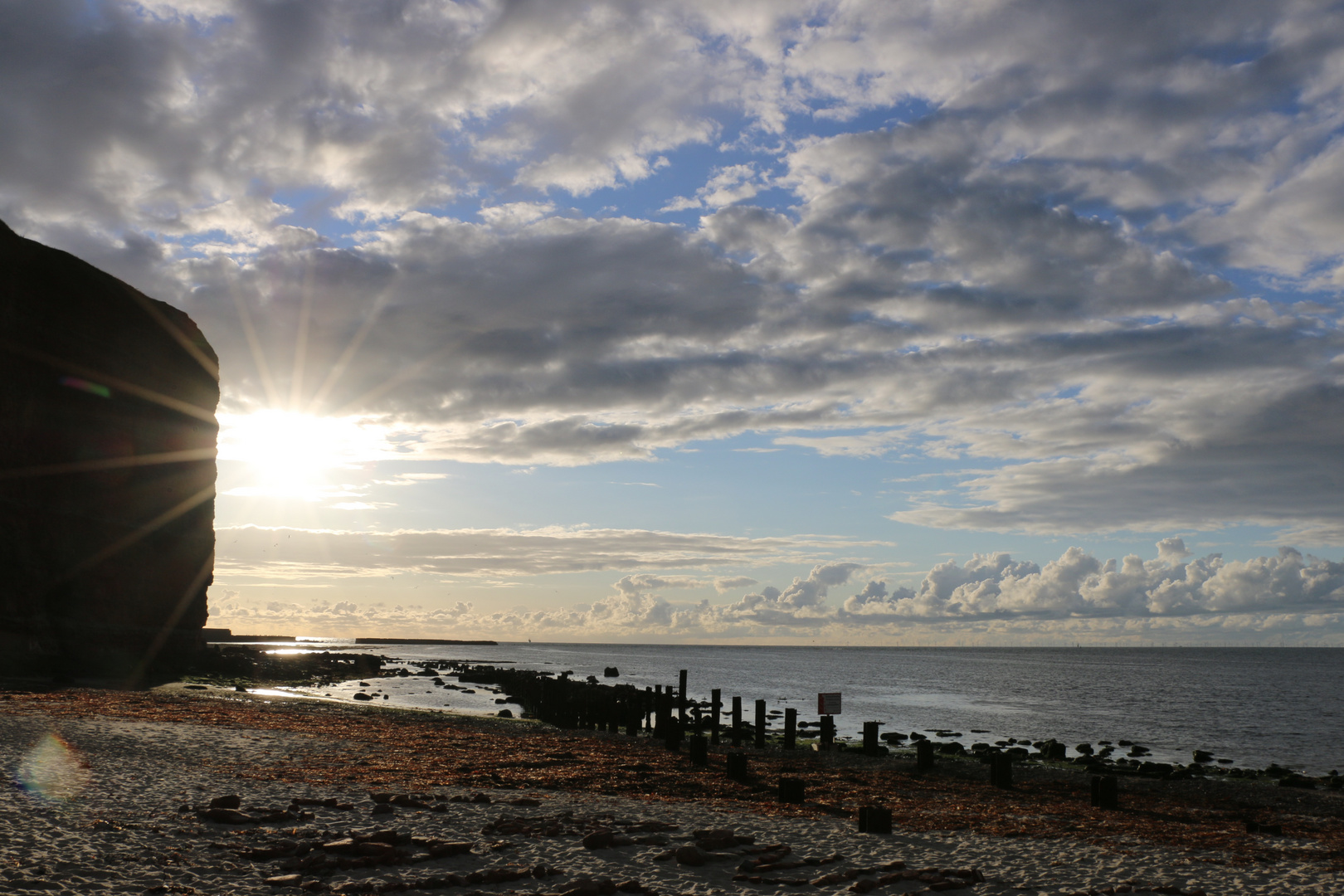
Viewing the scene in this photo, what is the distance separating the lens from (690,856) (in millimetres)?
10188

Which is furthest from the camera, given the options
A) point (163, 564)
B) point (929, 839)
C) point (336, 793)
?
point (163, 564)

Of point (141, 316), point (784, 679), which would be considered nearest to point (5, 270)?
point (141, 316)

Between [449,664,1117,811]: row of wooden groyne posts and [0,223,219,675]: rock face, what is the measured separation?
19139 mm

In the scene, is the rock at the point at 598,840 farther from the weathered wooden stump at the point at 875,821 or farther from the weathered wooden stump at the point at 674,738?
the weathered wooden stump at the point at 674,738

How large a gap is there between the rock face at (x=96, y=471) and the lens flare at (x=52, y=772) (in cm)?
2310

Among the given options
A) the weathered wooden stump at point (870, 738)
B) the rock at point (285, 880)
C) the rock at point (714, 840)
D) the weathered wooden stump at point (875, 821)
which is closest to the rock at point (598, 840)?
the rock at point (714, 840)

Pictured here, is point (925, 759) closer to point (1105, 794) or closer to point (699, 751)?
point (1105, 794)

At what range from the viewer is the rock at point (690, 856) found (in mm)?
10148

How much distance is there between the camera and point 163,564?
45.9 meters

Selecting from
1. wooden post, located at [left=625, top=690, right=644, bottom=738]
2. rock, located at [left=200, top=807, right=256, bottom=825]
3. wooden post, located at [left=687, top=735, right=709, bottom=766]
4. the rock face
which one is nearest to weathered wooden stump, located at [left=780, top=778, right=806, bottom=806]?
wooden post, located at [left=687, top=735, right=709, bottom=766]

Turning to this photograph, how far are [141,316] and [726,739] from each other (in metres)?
37.2

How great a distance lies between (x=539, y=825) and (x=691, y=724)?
2816 centimetres

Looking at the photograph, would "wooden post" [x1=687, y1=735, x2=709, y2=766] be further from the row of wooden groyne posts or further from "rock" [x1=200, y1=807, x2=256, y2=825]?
"rock" [x1=200, y1=807, x2=256, y2=825]

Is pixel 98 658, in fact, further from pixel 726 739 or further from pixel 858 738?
pixel 858 738
